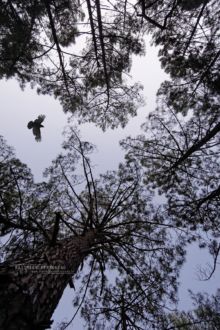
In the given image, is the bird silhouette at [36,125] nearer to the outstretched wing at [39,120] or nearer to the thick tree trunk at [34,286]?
the outstretched wing at [39,120]

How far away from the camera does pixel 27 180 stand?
625cm

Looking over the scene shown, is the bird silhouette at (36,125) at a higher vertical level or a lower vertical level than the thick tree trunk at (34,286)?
higher

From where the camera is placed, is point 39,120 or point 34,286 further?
point 39,120

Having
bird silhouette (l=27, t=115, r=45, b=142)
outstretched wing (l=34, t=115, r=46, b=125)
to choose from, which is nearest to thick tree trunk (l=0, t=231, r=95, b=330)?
bird silhouette (l=27, t=115, r=45, b=142)

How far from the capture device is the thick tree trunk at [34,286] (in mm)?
2096

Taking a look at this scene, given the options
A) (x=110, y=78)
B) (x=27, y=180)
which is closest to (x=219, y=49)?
(x=110, y=78)

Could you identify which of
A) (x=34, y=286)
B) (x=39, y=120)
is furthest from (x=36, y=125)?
(x=34, y=286)

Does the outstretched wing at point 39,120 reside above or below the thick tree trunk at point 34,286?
above

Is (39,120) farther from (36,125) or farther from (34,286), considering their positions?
(34,286)

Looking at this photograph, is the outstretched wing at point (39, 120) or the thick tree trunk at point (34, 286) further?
the outstretched wing at point (39, 120)

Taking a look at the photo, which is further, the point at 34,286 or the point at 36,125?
the point at 36,125

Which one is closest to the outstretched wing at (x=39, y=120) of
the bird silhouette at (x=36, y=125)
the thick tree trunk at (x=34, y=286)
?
the bird silhouette at (x=36, y=125)

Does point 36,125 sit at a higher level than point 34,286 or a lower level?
higher

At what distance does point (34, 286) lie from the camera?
258cm
